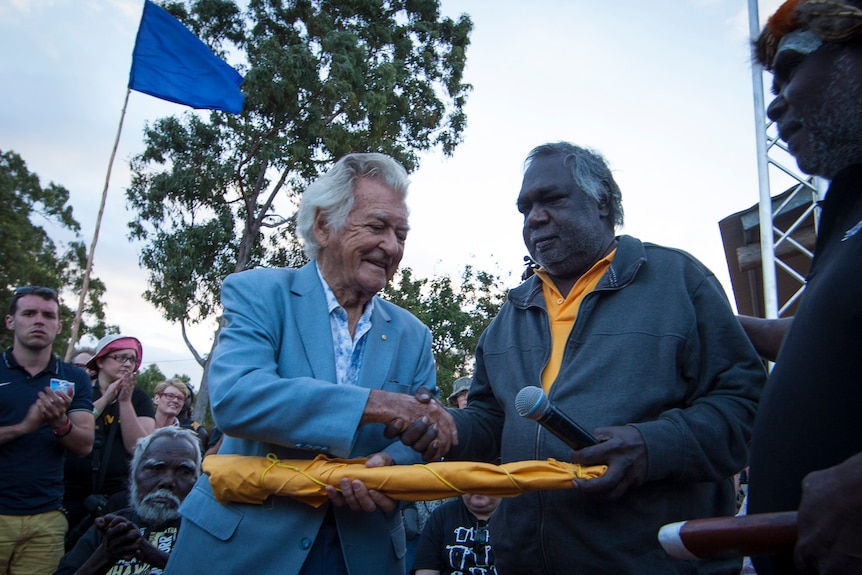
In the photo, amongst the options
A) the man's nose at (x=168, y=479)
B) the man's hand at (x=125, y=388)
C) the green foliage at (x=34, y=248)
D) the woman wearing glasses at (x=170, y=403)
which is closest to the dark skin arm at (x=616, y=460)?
the man's nose at (x=168, y=479)

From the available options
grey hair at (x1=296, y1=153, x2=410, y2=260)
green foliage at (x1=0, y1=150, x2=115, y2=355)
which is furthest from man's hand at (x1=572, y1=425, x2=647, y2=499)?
green foliage at (x1=0, y1=150, x2=115, y2=355)

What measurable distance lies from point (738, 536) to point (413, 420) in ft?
4.19

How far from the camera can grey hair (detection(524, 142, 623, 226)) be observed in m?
2.83

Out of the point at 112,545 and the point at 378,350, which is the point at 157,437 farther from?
the point at 378,350

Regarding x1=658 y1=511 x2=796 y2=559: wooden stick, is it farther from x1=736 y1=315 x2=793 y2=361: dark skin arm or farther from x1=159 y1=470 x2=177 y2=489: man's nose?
x1=159 y1=470 x2=177 y2=489: man's nose

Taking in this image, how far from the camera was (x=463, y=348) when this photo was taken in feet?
58.2

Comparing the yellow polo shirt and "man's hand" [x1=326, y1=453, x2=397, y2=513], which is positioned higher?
the yellow polo shirt

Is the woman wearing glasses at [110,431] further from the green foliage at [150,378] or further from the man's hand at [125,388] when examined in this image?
the green foliage at [150,378]

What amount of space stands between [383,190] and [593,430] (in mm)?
1357

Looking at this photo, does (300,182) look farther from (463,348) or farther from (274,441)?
(274,441)

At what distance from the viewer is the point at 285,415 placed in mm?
2232

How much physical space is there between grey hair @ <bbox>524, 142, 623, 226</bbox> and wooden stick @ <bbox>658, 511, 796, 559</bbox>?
171cm

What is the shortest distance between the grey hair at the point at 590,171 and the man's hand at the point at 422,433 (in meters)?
1.16

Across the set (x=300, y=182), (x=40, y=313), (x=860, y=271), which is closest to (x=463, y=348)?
(x=300, y=182)
